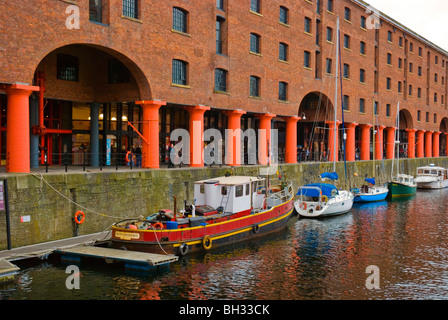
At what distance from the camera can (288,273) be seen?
64.4 feet

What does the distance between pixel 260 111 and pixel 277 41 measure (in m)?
6.32

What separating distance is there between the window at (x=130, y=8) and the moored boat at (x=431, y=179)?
4184 cm

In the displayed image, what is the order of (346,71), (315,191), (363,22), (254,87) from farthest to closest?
(363,22) < (346,71) < (254,87) < (315,191)

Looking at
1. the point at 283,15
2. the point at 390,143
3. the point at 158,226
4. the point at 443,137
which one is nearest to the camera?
the point at 158,226

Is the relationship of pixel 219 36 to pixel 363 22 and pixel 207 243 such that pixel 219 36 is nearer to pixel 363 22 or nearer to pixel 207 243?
pixel 207 243

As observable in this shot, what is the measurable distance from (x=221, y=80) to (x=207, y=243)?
15.9 m

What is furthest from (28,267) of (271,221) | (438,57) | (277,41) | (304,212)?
(438,57)

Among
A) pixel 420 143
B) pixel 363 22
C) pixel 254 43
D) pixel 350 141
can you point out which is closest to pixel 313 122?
pixel 350 141

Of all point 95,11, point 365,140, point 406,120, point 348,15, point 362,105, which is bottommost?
point 365,140

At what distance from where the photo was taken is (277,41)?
131 ft

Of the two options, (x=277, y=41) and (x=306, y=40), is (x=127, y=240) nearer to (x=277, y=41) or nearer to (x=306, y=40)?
(x=277, y=41)

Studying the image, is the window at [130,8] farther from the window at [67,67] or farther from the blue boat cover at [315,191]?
the blue boat cover at [315,191]

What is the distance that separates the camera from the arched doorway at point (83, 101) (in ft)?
95.7

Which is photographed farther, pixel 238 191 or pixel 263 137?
pixel 263 137
